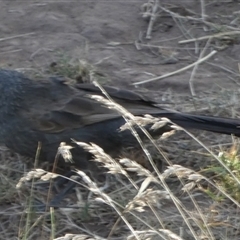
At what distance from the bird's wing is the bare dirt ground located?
1.68ft

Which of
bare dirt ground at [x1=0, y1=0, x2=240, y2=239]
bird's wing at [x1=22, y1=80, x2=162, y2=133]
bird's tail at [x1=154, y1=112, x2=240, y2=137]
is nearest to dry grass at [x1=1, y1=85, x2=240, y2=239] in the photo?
bird's tail at [x1=154, y1=112, x2=240, y2=137]

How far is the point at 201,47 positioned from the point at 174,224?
2617 millimetres

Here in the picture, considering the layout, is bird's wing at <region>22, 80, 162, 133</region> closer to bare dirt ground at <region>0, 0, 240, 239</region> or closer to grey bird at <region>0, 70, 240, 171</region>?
grey bird at <region>0, 70, 240, 171</region>

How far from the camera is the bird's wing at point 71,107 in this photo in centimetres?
444

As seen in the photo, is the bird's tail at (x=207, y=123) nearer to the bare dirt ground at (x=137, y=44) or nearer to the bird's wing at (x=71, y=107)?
the bird's wing at (x=71, y=107)

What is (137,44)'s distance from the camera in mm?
6289

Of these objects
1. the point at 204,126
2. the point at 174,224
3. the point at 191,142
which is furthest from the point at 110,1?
the point at 174,224

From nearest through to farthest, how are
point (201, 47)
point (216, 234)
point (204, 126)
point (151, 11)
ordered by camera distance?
1. point (216, 234)
2. point (204, 126)
3. point (201, 47)
4. point (151, 11)

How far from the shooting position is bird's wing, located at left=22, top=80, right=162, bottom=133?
14.6 ft

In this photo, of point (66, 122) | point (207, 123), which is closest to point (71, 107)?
point (66, 122)

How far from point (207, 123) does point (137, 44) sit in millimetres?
2188

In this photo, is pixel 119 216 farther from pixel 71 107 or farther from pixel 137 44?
pixel 137 44

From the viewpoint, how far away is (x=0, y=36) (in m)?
6.43

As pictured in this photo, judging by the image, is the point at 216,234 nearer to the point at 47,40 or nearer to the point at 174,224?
the point at 174,224
